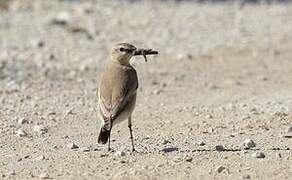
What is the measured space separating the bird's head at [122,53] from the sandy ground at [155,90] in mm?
788

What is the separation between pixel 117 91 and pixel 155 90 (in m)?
4.73

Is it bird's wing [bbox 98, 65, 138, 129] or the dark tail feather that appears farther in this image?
bird's wing [bbox 98, 65, 138, 129]

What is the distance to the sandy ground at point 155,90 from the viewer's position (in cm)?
899

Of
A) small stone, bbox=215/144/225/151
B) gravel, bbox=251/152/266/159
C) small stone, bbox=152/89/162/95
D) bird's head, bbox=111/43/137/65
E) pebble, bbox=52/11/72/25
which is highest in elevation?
bird's head, bbox=111/43/137/65

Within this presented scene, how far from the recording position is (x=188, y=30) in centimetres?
2152

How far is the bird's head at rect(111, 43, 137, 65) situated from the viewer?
9.98 metres

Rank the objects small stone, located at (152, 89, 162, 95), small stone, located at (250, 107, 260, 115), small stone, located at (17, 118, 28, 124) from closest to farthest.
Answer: small stone, located at (17, 118, 28, 124)
small stone, located at (250, 107, 260, 115)
small stone, located at (152, 89, 162, 95)

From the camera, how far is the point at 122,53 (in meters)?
9.97

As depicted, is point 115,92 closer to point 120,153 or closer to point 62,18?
point 120,153

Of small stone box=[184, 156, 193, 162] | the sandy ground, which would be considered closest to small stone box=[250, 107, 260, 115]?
the sandy ground

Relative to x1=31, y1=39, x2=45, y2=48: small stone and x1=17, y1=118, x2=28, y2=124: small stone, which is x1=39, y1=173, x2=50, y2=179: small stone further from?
x1=31, y1=39, x2=45, y2=48: small stone

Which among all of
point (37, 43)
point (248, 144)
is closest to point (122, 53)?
point (248, 144)

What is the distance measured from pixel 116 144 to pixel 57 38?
31.1ft

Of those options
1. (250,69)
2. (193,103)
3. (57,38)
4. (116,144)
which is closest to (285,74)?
(250,69)
